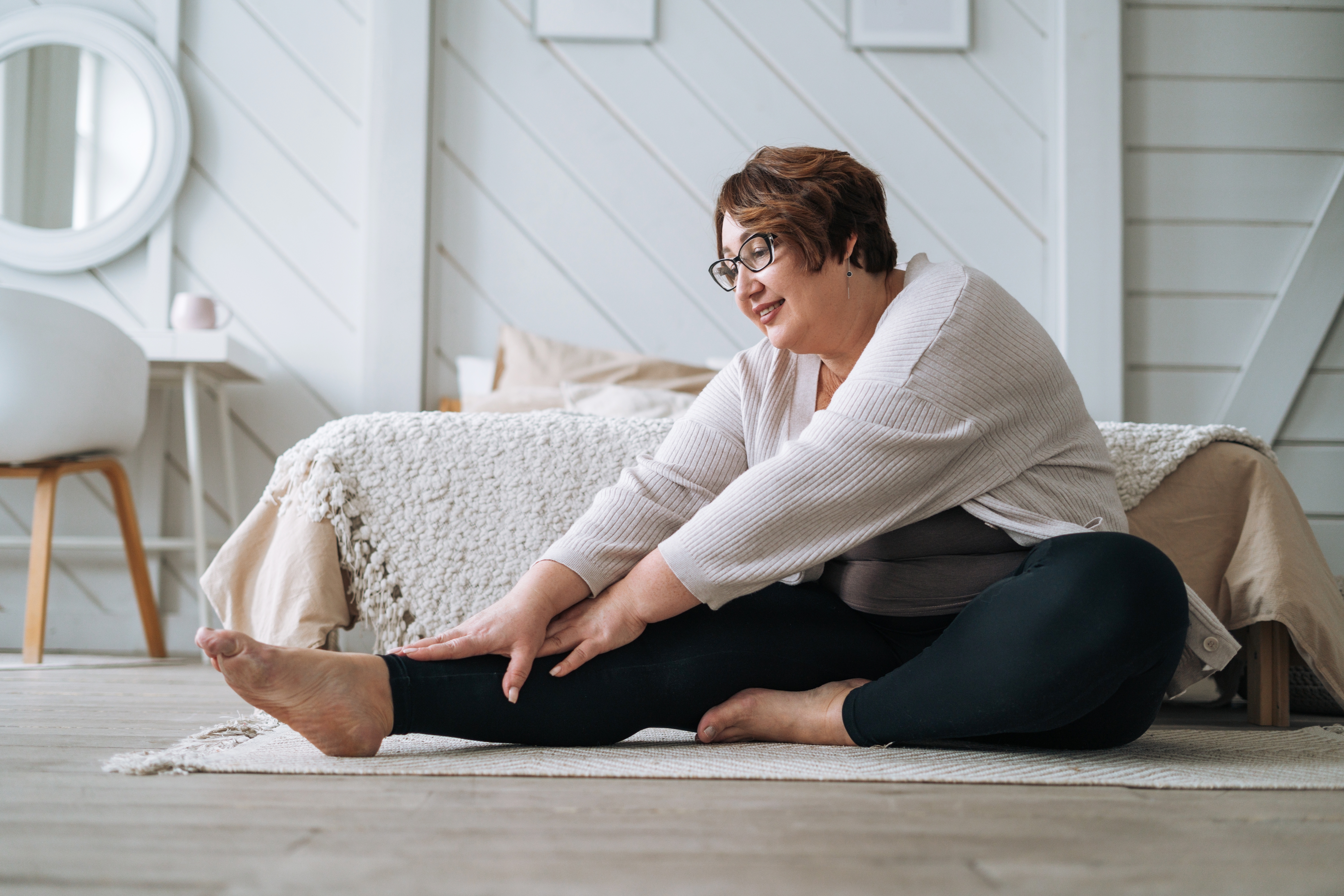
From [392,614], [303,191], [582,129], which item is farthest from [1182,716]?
[303,191]

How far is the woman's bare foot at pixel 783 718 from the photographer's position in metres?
1.00

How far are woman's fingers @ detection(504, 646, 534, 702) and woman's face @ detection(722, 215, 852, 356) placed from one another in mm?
454

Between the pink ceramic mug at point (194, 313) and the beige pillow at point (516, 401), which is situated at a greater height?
the pink ceramic mug at point (194, 313)

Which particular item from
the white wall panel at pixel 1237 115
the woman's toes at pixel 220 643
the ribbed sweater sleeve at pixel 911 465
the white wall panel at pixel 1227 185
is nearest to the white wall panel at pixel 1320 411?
the white wall panel at pixel 1227 185

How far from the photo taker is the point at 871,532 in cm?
95

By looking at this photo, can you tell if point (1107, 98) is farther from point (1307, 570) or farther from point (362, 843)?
point (362, 843)

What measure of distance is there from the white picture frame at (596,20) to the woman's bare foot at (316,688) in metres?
2.14

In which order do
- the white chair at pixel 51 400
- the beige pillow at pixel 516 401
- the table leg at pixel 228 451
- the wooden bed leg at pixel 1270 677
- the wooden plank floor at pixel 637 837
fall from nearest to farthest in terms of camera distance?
the wooden plank floor at pixel 637 837 < the wooden bed leg at pixel 1270 677 < the white chair at pixel 51 400 < the beige pillow at pixel 516 401 < the table leg at pixel 228 451

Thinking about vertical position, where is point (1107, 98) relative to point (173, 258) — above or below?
above

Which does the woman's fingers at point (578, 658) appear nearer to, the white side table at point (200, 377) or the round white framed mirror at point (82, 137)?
the white side table at point (200, 377)

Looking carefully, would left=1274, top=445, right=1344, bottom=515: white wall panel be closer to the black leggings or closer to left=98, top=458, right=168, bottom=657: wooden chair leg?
the black leggings

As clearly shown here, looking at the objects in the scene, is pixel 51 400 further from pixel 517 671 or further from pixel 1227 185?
pixel 1227 185

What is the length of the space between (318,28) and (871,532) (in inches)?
93.6

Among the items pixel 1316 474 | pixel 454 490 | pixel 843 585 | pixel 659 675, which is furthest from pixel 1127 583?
pixel 1316 474
